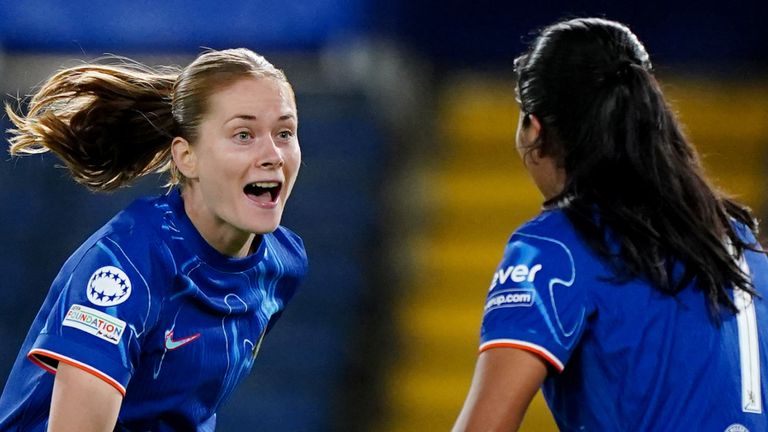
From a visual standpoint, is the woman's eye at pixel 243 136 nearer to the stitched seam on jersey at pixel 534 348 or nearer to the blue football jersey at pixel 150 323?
the blue football jersey at pixel 150 323

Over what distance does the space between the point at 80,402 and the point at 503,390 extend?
0.92 metres

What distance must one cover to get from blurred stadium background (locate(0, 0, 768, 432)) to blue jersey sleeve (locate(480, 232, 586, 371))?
3805 mm

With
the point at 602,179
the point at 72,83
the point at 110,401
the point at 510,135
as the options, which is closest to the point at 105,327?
the point at 110,401

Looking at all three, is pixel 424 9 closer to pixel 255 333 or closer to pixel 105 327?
pixel 255 333

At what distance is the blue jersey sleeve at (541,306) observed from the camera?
2.62 m

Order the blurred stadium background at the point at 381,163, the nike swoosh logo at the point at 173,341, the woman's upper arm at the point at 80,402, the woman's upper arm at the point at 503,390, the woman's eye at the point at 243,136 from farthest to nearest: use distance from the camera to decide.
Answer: the blurred stadium background at the point at 381,163 → the woman's eye at the point at 243,136 → the nike swoosh logo at the point at 173,341 → the woman's upper arm at the point at 80,402 → the woman's upper arm at the point at 503,390

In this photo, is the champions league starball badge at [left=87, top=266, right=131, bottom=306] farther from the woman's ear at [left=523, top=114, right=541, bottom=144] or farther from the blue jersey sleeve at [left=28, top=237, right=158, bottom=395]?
the woman's ear at [left=523, top=114, right=541, bottom=144]

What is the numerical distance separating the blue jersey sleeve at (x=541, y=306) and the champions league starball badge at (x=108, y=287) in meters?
0.82

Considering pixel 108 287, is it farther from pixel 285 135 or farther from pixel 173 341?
pixel 285 135

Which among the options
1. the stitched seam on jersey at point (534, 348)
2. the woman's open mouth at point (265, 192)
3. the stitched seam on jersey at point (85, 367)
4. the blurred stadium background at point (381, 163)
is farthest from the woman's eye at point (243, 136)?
the blurred stadium background at point (381, 163)

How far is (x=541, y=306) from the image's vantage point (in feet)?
8.66

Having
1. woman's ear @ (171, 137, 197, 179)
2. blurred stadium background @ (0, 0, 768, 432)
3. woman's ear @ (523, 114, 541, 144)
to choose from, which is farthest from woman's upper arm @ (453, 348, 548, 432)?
blurred stadium background @ (0, 0, 768, 432)

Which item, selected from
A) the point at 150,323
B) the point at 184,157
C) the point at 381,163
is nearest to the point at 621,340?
the point at 150,323

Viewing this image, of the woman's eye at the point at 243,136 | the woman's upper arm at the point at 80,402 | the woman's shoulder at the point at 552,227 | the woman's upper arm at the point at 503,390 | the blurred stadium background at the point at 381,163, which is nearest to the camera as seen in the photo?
the woman's upper arm at the point at 503,390
